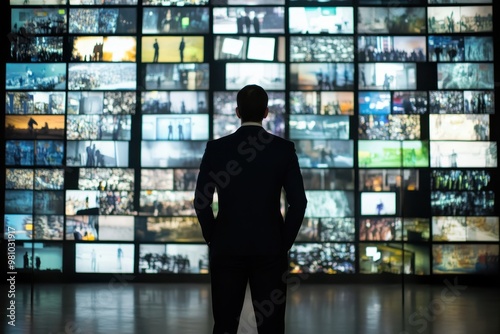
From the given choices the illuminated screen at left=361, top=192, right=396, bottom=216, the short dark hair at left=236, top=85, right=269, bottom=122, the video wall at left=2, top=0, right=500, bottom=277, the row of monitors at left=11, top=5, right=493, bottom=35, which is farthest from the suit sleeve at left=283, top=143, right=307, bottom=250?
the row of monitors at left=11, top=5, right=493, bottom=35

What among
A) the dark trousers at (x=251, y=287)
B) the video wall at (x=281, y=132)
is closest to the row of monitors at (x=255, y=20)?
the video wall at (x=281, y=132)

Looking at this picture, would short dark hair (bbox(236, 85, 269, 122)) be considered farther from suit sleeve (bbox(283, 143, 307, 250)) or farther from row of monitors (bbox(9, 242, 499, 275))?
row of monitors (bbox(9, 242, 499, 275))

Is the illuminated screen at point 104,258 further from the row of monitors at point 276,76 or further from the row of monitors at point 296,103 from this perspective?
the row of monitors at point 276,76

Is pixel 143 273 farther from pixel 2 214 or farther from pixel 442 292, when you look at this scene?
pixel 442 292

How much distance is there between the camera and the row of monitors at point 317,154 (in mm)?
8766

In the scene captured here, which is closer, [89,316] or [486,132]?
[89,316]

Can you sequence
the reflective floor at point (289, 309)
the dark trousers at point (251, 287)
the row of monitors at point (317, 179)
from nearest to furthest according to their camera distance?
the dark trousers at point (251, 287) → the reflective floor at point (289, 309) → the row of monitors at point (317, 179)

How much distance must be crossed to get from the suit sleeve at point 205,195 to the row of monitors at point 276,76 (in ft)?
20.2

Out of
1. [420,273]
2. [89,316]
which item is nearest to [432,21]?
[420,273]

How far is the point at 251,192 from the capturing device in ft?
8.63

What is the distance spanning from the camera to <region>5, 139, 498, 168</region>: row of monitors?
28.8 feet

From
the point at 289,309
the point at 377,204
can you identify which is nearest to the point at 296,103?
the point at 377,204

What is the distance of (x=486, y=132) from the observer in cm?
880

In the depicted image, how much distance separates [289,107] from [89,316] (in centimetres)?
353
